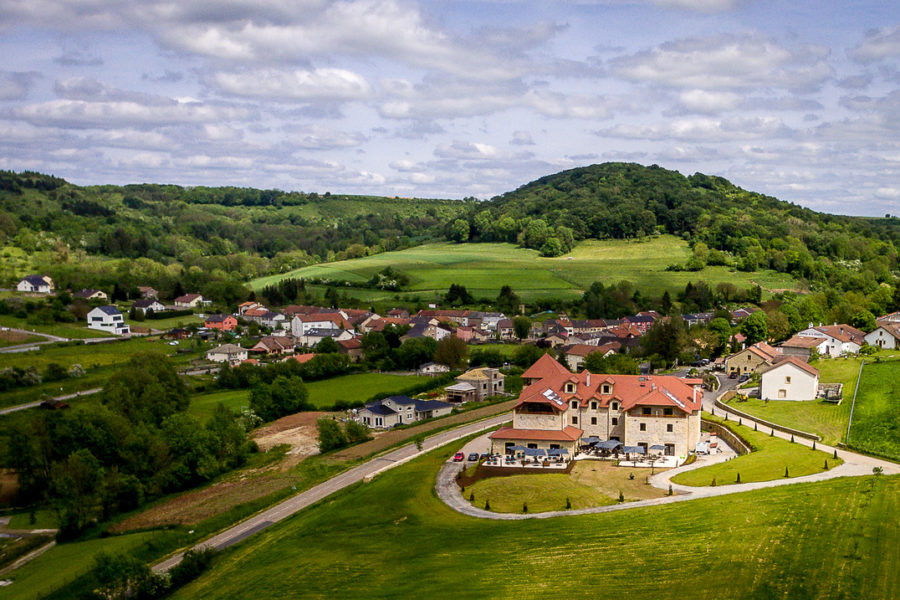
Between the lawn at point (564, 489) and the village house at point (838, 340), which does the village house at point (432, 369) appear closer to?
the village house at point (838, 340)

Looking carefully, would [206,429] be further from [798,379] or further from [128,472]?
[798,379]

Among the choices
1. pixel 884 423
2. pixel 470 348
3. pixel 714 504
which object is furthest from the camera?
pixel 470 348

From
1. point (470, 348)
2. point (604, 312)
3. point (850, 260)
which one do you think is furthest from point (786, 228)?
point (470, 348)

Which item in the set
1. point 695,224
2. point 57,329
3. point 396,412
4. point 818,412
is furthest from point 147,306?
point 695,224

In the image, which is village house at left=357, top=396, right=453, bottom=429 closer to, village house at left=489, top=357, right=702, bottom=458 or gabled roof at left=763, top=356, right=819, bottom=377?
village house at left=489, top=357, right=702, bottom=458

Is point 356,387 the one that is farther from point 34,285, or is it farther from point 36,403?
point 34,285
